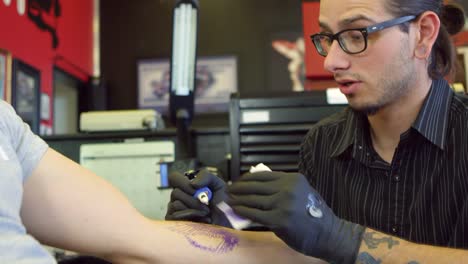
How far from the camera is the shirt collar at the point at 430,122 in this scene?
3.83ft

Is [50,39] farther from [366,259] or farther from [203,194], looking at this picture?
[366,259]

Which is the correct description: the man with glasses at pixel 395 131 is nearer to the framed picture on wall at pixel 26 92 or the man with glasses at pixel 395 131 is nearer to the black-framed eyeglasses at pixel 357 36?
the black-framed eyeglasses at pixel 357 36

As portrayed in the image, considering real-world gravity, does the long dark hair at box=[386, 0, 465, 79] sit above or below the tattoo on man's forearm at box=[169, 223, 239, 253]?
above

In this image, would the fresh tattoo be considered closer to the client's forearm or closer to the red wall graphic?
the client's forearm

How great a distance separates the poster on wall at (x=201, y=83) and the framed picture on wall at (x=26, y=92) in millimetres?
1316

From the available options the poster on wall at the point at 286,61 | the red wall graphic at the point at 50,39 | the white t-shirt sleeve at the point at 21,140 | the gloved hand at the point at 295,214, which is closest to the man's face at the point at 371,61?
the gloved hand at the point at 295,214

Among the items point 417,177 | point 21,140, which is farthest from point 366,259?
point 21,140

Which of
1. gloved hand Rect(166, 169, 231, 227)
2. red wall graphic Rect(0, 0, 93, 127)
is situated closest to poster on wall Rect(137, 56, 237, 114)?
red wall graphic Rect(0, 0, 93, 127)

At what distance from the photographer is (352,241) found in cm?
96

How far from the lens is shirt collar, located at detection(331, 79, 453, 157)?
3.83 ft

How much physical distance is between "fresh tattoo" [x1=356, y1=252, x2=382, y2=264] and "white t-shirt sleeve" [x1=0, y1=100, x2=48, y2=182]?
2.09 feet

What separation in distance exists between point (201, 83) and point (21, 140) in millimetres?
4666

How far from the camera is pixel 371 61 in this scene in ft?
3.93

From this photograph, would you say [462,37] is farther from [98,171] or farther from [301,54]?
[301,54]
